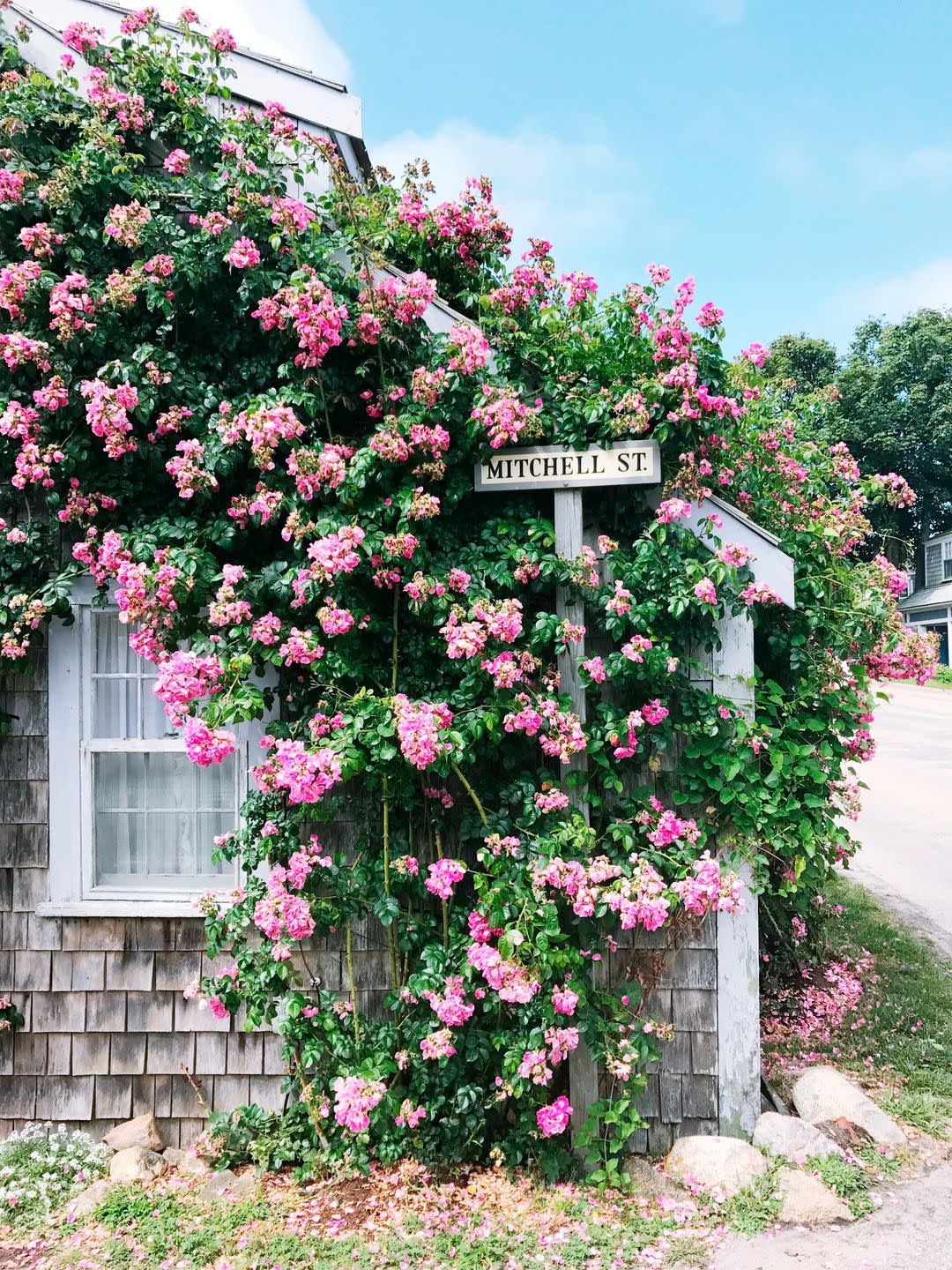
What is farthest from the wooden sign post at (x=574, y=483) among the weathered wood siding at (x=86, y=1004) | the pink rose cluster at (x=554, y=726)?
the weathered wood siding at (x=86, y=1004)

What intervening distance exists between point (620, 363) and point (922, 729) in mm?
14471

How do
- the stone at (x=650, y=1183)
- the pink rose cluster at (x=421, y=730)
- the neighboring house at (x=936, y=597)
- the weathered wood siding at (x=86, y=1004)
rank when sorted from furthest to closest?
the neighboring house at (x=936, y=597) → the weathered wood siding at (x=86, y=1004) → the stone at (x=650, y=1183) → the pink rose cluster at (x=421, y=730)

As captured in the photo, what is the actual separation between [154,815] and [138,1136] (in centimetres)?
125

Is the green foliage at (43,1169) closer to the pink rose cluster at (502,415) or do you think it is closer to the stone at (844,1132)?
the stone at (844,1132)

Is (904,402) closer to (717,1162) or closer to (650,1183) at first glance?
(717,1162)

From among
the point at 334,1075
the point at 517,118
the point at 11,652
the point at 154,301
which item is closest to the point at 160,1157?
the point at 334,1075

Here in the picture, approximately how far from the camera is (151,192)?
311 cm

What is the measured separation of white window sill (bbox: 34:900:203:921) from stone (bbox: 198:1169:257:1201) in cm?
92

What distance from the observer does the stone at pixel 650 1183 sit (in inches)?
111

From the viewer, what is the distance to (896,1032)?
404 centimetres

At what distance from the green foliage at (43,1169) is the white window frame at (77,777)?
2.90 ft

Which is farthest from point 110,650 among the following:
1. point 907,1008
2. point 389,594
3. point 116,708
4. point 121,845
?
point 907,1008

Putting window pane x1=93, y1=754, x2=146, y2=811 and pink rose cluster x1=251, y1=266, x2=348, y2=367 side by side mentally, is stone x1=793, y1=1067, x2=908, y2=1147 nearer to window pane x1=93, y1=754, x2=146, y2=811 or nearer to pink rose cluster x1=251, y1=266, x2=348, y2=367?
window pane x1=93, y1=754, x2=146, y2=811

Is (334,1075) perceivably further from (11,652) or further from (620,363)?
(620,363)
